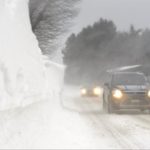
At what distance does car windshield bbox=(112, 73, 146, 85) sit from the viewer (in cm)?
2120

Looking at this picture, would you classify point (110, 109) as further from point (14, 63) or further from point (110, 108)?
point (14, 63)

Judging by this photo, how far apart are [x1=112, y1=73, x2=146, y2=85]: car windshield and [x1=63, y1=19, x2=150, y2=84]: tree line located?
2226 inches

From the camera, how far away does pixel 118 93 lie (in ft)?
66.5

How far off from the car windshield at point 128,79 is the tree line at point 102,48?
5655 cm

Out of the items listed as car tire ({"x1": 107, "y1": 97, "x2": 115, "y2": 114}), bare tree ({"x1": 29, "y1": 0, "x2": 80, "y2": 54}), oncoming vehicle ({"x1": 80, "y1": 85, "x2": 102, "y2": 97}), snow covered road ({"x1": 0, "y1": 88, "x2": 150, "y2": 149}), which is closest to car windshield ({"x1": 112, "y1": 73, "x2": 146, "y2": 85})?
car tire ({"x1": 107, "y1": 97, "x2": 115, "y2": 114})

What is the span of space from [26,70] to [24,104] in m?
2.07

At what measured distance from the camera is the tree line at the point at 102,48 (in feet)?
277

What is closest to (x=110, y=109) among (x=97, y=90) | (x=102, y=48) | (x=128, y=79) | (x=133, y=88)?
(x=133, y=88)

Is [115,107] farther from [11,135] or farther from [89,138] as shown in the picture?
[11,135]

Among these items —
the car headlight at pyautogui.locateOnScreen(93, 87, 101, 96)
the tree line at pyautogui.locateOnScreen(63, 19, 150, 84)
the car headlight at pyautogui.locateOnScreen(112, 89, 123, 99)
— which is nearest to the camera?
the car headlight at pyautogui.locateOnScreen(112, 89, 123, 99)

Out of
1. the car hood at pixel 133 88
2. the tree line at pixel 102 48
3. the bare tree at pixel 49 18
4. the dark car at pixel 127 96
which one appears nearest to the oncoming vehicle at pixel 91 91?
the bare tree at pixel 49 18

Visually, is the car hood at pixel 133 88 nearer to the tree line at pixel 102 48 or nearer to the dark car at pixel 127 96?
the dark car at pixel 127 96

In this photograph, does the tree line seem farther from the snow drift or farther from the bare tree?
the snow drift

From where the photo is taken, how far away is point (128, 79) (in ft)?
70.8
